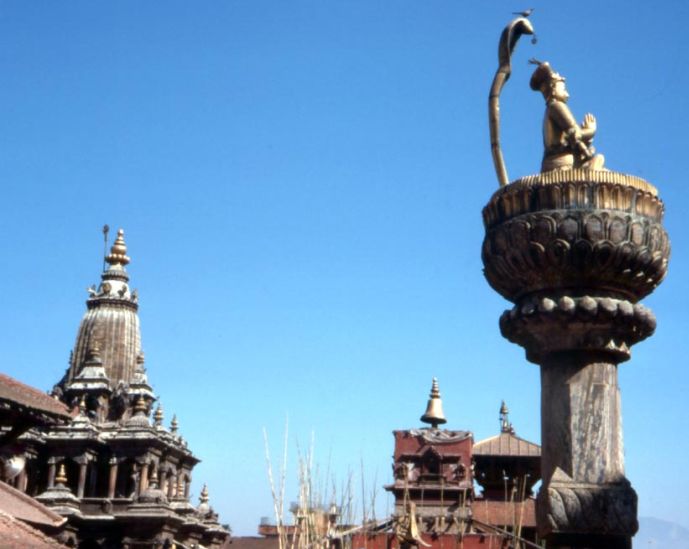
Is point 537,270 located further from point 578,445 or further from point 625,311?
point 578,445

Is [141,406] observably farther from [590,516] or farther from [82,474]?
[590,516]

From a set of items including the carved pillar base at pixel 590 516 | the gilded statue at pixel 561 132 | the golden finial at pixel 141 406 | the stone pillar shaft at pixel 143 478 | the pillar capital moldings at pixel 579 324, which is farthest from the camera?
the golden finial at pixel 141 406

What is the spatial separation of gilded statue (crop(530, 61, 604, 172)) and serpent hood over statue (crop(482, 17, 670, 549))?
252 mm

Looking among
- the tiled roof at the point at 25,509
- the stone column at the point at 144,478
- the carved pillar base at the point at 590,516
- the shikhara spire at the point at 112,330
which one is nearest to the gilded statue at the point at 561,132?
the carved pillar base at the point at 590,516

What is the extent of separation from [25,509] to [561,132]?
41.8ft

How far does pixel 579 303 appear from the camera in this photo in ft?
37.2

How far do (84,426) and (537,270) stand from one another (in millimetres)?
43554

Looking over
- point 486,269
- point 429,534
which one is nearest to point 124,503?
point 429,534

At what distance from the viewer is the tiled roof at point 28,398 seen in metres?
20.9

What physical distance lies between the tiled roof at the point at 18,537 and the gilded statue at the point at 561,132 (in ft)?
28.6

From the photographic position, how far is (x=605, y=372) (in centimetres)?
1163

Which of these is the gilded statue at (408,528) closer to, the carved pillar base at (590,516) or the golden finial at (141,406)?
the carved pillar base at (590,516)

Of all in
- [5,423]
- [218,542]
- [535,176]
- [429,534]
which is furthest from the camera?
[218,542]

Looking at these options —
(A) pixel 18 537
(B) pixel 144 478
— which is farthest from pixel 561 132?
(B) pixel 144 478
